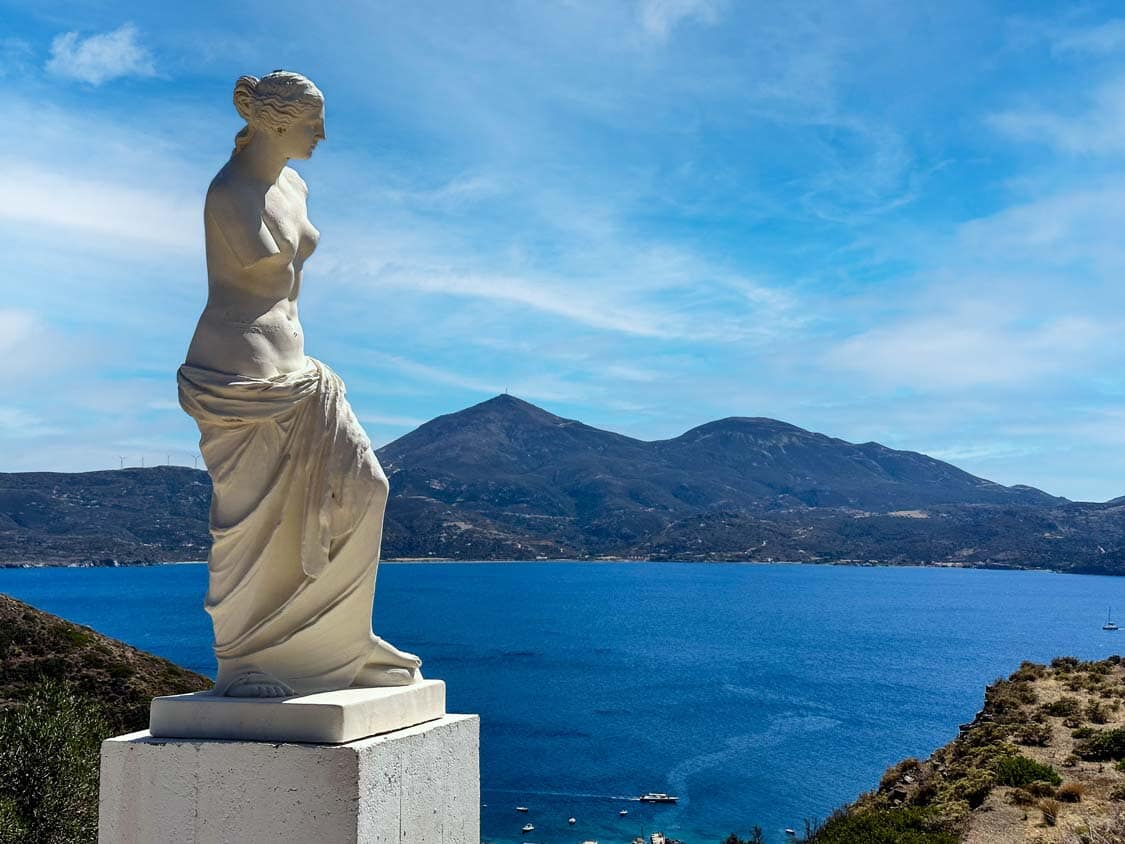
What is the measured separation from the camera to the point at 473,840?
4.88 metres

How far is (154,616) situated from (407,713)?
431 feet

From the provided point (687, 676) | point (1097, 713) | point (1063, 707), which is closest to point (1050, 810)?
point (1097, 713)

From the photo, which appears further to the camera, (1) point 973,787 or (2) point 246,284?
(1) point 973,787

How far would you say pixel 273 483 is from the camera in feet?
15.4

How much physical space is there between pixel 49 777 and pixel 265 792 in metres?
15.5

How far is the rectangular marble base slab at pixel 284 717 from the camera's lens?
412 centimetres

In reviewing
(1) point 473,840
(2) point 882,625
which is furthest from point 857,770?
(2) point 882,625

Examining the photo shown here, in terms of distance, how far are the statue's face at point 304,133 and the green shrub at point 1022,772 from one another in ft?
73.8

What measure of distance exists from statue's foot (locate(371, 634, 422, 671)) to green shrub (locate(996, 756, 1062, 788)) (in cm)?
2136

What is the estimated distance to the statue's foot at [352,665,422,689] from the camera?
15.8ft

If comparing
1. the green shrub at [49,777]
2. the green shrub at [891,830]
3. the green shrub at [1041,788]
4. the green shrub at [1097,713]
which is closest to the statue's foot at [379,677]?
the green shrub at [49,777]

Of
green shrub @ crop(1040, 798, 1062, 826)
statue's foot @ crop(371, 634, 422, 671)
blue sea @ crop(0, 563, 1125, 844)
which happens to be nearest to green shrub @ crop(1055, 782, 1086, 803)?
green shrub @ crop(1040, 798, 1062, 826)

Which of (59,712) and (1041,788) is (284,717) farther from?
(1041,788)

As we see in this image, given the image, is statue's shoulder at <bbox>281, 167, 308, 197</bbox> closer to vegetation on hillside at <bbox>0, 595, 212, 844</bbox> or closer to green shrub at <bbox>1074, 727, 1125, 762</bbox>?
vegetation on hillside at <bbox>0, 595, 212, 844</bbox>
